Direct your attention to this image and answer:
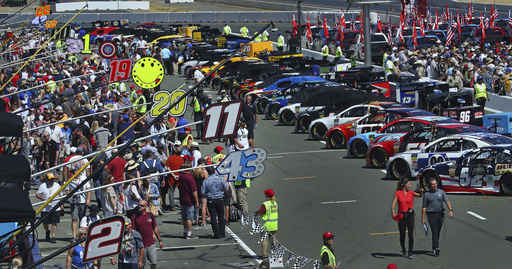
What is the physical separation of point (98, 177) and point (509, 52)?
25.2 metres

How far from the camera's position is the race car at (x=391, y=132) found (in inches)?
949

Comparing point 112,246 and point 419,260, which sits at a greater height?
point 112,246

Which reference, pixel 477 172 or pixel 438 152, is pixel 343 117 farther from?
pixel 477 172

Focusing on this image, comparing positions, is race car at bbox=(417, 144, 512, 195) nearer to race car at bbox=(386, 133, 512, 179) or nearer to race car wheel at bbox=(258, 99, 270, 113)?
race car at bbox=(386, 133, 512, 179)

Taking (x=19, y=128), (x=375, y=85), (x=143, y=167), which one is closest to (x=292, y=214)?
(x=143, y=167)

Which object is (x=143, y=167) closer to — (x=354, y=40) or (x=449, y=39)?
(x=449, y=39)

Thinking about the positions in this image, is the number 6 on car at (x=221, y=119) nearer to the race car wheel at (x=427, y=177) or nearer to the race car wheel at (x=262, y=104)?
the race car wheel at (x=427, y=177)

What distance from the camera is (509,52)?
131 feet

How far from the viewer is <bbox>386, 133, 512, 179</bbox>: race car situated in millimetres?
21328

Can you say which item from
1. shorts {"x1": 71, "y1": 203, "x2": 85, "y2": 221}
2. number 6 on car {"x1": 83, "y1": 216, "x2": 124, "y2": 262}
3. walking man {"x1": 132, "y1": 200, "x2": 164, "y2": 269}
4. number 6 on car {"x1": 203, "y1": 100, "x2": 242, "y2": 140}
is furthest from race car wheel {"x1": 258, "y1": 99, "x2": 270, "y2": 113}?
number 6 on car {"x1": 83, "y1": 216, "x2": 124, "y2": 262}

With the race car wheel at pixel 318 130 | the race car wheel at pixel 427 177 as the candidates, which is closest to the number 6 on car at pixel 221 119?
the race car wheel at pixel 427 177

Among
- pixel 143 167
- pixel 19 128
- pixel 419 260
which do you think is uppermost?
pixel 19 128

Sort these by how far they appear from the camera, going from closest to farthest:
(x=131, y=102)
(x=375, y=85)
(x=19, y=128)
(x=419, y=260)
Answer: (x=19, y=128) < (x=419, y=260) < (x=131, y=102) < (x=375, y=85)

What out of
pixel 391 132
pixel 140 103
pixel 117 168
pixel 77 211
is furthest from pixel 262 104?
pixel 77 211
